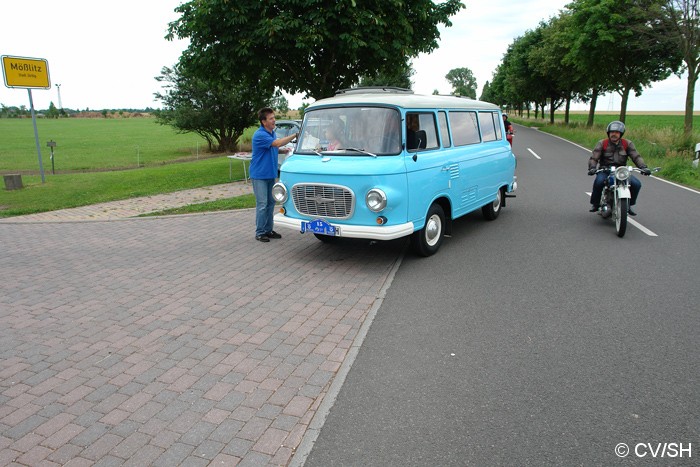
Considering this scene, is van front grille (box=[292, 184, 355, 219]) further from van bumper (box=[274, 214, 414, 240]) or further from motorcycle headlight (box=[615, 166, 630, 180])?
motorcycle headlight (box=[615, 166, 630, 180])

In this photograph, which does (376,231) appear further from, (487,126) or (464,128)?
(487,126)

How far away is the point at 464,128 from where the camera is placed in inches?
311

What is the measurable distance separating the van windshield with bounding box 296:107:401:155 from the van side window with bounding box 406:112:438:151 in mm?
182

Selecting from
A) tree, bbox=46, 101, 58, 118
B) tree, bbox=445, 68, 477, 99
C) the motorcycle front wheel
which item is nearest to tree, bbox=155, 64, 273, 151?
the motorcycle front wheel

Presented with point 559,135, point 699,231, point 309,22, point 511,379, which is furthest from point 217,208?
point 559,135

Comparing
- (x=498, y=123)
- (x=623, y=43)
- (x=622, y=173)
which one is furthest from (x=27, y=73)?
(x=623, y=43)

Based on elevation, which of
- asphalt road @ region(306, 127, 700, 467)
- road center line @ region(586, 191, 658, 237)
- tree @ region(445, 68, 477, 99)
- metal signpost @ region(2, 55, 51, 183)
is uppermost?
tree @ region(445, 68, 477, 99)

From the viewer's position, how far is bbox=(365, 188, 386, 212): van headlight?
5969 mm

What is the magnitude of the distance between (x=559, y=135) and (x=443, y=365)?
3479 centimetres

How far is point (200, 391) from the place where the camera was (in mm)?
3631

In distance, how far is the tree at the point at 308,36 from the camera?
12.6 metres

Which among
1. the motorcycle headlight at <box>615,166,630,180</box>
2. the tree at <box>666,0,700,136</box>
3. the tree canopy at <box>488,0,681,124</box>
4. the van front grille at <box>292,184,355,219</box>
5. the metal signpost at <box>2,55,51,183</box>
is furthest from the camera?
the tree canopy at <box>488,0,681,124</box>

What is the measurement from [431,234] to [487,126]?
2.85 m

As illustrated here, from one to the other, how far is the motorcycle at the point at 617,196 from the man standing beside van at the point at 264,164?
525cm
